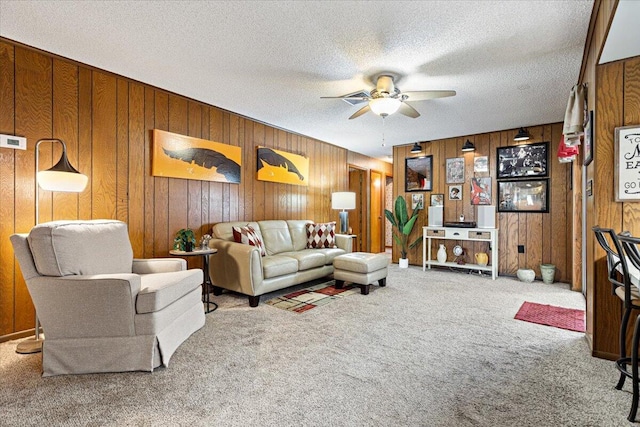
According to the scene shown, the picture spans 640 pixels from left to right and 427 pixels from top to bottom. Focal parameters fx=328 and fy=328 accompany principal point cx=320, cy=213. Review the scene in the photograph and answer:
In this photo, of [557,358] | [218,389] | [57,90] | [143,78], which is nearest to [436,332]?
[557,358]

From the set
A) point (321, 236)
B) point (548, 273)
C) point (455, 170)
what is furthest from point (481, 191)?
point (321, 236)

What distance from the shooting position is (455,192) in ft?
19.0

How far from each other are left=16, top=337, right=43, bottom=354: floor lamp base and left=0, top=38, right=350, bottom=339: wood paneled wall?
0.32 meters

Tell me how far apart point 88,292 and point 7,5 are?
1931mm

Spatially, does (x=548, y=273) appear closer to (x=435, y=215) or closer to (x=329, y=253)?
(x=435, y=215)

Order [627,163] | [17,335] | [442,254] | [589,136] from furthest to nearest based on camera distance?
[442,254]
[17,335]
[589,136]
[627,163]

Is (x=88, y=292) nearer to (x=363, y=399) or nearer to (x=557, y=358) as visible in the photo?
(x=363, y=399)

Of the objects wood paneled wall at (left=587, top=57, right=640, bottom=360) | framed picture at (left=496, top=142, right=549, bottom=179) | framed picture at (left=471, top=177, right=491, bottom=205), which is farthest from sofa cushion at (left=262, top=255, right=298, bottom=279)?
framed picture at (left=496, top=142, right=549, bottom=179)

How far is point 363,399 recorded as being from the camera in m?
1.79

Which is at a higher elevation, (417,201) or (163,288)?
(417,201)

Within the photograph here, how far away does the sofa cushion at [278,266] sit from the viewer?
3.57m

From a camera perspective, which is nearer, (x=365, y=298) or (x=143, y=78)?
(x=143, y=78)

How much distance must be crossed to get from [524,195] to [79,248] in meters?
5.69

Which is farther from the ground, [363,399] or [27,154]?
[27,154]
